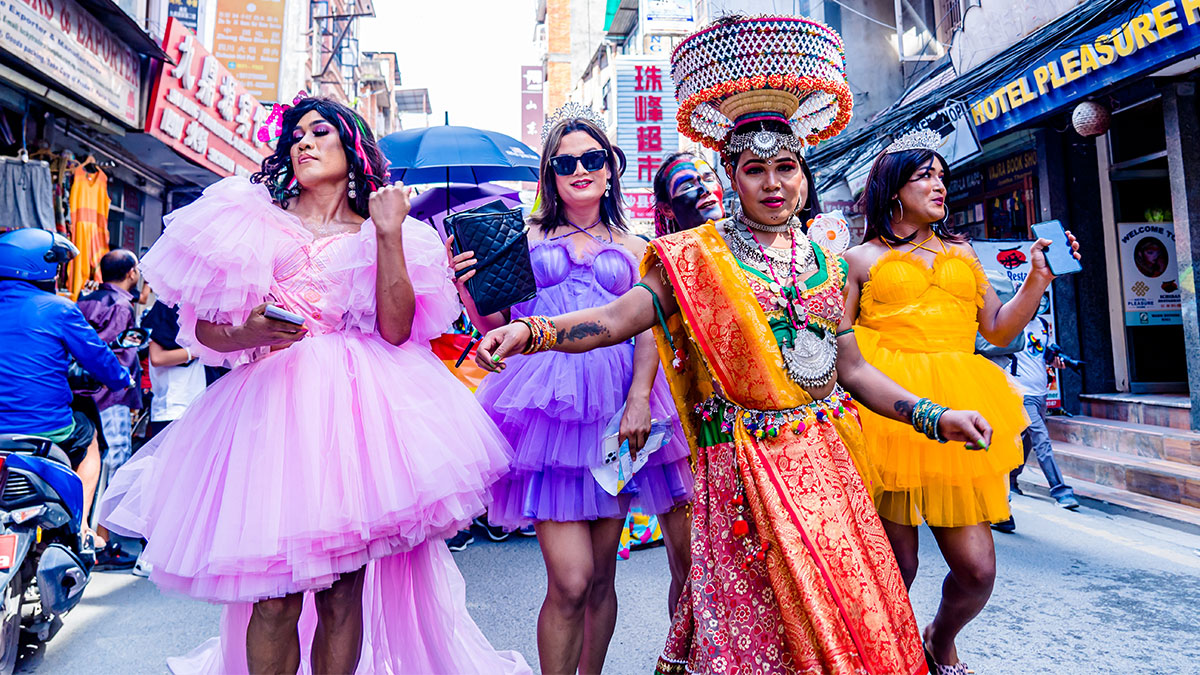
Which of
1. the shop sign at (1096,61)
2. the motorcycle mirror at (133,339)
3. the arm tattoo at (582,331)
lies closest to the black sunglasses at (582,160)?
the arm tattoo at (582,331)

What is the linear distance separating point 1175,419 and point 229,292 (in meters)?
9.17

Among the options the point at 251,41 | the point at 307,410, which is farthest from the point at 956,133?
the point at 251,41

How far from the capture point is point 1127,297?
9.39 m

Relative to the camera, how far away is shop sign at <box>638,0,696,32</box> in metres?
22.1

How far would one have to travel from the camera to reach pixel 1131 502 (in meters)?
6.68

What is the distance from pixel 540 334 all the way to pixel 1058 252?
2267 mm

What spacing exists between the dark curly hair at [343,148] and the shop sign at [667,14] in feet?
69.4

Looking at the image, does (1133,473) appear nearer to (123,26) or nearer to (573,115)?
(573,115)

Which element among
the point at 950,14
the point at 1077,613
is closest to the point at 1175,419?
the point at 1077,613

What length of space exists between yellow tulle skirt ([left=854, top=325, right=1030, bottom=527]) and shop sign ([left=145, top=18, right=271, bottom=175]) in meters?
7.39

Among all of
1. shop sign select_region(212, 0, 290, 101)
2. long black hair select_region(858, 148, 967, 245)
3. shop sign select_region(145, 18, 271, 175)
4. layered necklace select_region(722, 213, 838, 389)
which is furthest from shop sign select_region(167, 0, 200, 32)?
layered necklace select_region(722, 213, 838, 389)

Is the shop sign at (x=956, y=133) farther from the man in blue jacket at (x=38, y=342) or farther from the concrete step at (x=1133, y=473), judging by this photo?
the man in blue jacket at (x=38, y=342)

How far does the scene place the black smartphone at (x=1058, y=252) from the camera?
3.11 meters

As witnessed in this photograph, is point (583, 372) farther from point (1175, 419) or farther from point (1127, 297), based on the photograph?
point (1127, 297)
